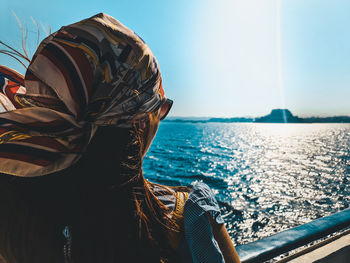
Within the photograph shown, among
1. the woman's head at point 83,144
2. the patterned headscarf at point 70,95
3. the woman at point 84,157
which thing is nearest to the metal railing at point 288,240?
the woman at point 84,157

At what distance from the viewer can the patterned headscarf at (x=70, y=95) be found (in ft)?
1.65

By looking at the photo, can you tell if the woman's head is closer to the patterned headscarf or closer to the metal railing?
the patterned headscarf

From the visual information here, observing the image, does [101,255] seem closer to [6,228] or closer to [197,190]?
[6,228]

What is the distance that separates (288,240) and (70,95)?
6.30ft

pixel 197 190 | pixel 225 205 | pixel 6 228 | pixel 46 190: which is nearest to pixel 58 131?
pixel 46 190

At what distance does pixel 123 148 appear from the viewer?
619 mm

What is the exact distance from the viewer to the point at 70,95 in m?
0.54

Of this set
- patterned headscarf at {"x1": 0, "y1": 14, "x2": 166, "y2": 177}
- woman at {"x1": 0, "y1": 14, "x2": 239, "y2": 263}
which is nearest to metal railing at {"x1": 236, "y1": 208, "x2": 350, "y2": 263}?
woman at {"x1": 0, "y1": 14, "x2": 239, "y2": 263}

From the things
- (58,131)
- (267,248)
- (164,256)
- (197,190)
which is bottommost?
(267,248)

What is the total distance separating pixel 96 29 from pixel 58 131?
305 millimetres

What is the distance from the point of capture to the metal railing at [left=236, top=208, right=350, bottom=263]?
4.84ft

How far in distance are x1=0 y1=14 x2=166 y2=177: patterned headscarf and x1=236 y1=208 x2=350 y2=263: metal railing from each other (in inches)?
56.6

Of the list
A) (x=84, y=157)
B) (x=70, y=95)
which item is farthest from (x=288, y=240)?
(x=70, y=95)

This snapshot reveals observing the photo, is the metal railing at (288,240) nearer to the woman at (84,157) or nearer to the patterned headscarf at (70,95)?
the woman at (84,157)
